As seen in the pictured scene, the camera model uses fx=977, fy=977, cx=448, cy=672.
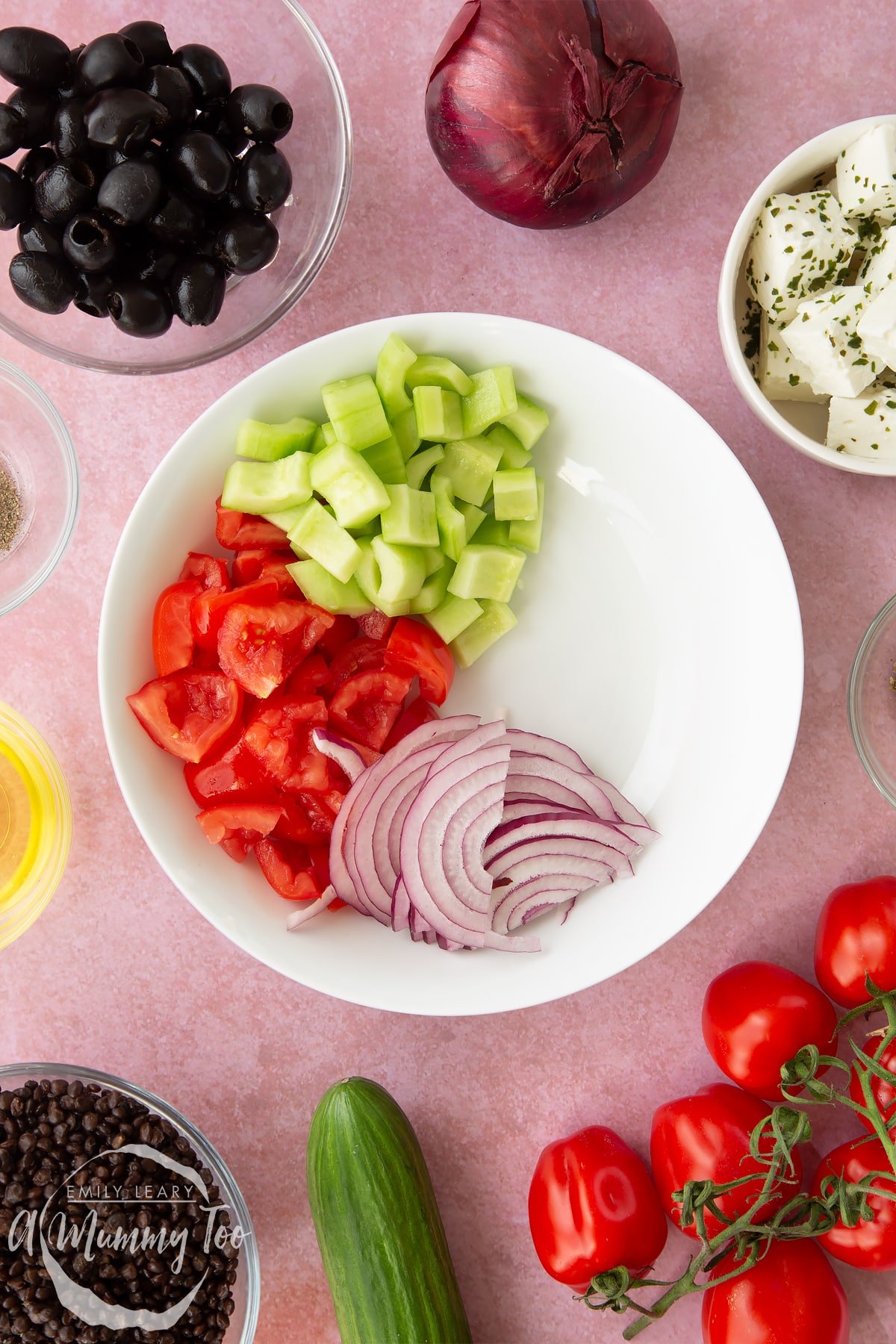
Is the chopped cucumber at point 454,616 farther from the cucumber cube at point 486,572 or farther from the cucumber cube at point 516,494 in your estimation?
the cucumber cube at point 516,494

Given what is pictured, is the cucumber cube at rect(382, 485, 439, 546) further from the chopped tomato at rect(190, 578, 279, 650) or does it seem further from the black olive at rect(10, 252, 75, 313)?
the black olive at rect(10, 252, 75, 313)

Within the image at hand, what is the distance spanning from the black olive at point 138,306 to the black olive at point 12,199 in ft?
0.53

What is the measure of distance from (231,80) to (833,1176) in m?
2.05

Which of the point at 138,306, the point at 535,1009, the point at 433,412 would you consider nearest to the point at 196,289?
the point at 138,306

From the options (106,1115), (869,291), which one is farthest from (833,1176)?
(869,291)

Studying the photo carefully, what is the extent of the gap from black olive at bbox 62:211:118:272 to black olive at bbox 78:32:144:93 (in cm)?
17

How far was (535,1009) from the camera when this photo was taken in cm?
179

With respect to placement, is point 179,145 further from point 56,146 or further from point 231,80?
point 231,80

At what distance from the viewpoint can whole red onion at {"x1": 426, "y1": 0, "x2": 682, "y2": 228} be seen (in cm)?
145

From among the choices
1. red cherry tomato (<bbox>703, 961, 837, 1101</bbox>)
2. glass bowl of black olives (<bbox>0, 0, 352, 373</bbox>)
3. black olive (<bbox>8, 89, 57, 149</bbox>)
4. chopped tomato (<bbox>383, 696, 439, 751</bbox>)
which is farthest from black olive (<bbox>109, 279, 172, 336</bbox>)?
red cherry tomato (<bbox>703, 961, 837, 1101</bbox>)

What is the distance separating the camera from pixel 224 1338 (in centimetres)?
171

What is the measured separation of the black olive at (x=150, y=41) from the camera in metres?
1.43

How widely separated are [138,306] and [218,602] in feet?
1.48

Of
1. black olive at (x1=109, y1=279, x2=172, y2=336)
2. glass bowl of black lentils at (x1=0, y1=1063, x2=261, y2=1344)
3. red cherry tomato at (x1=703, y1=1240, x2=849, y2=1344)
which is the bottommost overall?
red cherry tomato at (x1=703, y1=1240, x2=849, y2=1344)
